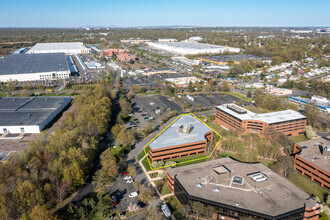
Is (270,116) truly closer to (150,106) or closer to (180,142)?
(180,142)

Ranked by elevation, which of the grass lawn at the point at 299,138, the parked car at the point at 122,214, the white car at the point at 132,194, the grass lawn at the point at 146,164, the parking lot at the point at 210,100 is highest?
the parking lot at the point at 210,100

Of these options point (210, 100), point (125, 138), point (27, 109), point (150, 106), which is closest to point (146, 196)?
point (125, 138)

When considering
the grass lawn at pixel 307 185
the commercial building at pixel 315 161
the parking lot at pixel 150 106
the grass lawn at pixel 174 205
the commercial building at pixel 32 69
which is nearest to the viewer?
the grass lawn at pixel 174 205

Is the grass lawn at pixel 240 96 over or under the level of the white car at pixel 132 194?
over

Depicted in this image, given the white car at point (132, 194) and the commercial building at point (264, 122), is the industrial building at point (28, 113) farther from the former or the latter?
the commercial building at point (264, 122)

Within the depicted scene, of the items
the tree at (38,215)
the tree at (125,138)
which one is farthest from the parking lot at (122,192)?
the tree at (125,138)

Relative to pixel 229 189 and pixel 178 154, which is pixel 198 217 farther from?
pixel 178 154

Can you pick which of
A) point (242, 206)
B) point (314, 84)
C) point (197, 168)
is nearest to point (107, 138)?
point (197, 168)

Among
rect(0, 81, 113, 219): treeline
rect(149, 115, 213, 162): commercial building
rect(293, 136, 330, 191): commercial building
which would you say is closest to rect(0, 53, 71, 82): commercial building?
rect(0, 81, 113, 219): treeline
